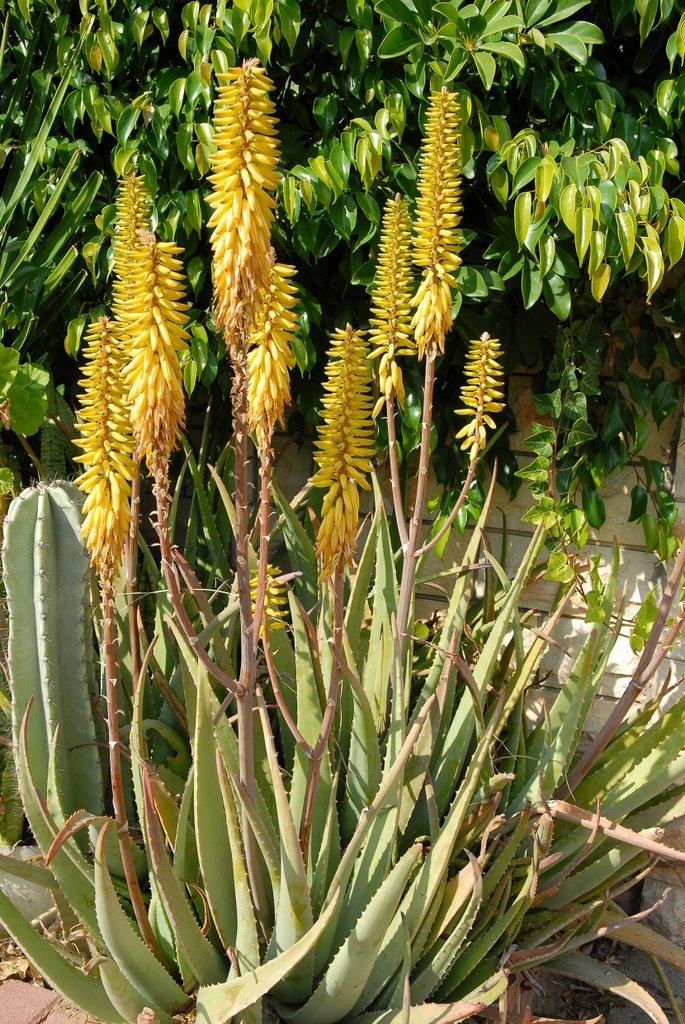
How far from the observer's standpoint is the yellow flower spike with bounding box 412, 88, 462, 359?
4.83 feet

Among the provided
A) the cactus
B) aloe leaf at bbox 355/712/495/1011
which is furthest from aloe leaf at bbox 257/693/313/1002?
the cactus

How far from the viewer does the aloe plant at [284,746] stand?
46.7 inches

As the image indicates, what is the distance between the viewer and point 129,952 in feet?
4.61

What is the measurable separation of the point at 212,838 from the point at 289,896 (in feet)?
0.58

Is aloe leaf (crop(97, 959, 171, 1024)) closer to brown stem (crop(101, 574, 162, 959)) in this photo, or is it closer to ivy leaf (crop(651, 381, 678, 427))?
brown stem (crop(101, 574, 162, 959))

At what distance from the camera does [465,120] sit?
6.57 feet

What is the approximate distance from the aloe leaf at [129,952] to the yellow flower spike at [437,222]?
93 cm

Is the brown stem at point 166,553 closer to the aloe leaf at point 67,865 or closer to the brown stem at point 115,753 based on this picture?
the brown stem at point 115,753

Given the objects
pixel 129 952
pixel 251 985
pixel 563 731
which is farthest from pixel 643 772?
pixel 129 952

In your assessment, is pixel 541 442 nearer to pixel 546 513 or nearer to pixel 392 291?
pixel 546 513

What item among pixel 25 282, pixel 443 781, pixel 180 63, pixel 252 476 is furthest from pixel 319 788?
pixel 180 63

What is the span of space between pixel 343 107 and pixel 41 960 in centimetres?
200

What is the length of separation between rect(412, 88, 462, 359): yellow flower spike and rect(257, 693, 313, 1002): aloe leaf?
0.68 metres

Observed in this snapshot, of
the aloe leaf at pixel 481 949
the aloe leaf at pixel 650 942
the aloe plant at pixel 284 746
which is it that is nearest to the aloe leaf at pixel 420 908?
the aloe plant at pixel 284 746
